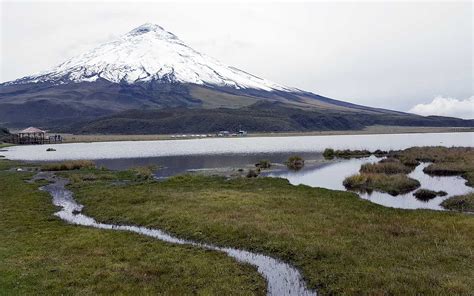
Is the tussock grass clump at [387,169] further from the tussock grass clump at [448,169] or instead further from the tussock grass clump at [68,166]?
the tussock grass clump at [68,166]

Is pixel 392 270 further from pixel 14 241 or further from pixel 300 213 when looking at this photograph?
pixel 14 241

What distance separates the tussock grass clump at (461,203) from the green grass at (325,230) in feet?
18.5

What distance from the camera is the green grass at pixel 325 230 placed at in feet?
66.3

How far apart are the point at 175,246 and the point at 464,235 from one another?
18.1 metres

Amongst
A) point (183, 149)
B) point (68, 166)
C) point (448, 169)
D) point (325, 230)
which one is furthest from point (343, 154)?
point (325, 230)

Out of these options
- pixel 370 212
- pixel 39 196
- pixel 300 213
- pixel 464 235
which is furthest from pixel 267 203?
pixel 39 196

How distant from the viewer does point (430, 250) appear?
23859 millimetres

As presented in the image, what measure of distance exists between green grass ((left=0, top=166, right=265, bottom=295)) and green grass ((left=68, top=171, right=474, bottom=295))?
3.64 metres

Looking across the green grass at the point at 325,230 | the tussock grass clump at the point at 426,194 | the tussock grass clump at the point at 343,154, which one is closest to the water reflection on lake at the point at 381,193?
the tussock grass clump at the point at 426,194

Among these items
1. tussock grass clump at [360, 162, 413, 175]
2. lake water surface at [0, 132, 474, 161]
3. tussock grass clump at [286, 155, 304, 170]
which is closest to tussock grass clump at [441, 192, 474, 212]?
tussock grass clump at [360, 162, 413, 175]

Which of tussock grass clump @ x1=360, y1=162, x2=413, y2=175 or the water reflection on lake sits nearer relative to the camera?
the water reflection on lake

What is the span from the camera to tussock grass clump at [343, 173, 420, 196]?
49844mm

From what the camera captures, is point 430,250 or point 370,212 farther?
point 370,212

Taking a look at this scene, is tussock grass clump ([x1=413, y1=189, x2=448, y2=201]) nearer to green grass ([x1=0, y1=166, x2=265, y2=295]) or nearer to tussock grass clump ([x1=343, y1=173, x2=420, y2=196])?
tussock grass clump ([x1=343, y1=173, x2=420, y2=196])
